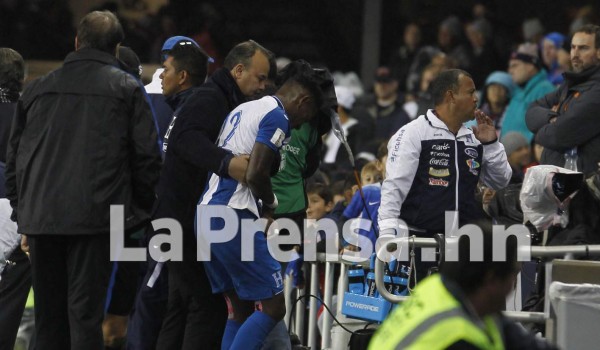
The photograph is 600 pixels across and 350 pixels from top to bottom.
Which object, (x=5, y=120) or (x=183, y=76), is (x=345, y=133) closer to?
(x=183, y=76)

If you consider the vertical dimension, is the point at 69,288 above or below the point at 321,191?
below

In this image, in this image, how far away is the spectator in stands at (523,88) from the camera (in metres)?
11.7

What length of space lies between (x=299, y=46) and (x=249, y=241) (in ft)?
38.9

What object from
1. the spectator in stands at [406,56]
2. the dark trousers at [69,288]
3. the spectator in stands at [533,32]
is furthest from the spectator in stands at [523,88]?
the dark trousers at [69,288]

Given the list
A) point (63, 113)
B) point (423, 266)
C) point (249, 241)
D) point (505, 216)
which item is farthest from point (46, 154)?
point (505, 216)

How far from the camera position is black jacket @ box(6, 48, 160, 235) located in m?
6.43

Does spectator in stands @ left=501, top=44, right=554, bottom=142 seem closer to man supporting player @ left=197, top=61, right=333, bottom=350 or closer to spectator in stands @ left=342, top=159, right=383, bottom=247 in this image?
spectator in stands @ left=342, top=159, right=383, bottom=247

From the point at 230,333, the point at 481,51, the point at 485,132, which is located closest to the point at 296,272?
the point at 230,333

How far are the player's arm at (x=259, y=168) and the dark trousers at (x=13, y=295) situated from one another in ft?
6.50

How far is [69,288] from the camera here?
646 centimetres

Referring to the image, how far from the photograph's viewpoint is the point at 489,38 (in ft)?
51.1

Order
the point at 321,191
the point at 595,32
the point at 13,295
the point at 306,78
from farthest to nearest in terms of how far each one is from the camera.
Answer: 1. the point at 321,191
2. the point at 595,32
3. the point at 13,295
4. the point at 306,78

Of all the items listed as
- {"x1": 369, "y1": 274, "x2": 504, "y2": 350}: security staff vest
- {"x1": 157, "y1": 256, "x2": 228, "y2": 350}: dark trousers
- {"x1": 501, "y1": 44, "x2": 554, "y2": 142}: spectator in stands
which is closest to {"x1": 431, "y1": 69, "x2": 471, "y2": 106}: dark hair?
{"x1": 157, "y1": 256, "x2": 228, "y2": 350}: dark trousers

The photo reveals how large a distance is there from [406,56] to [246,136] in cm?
1006
